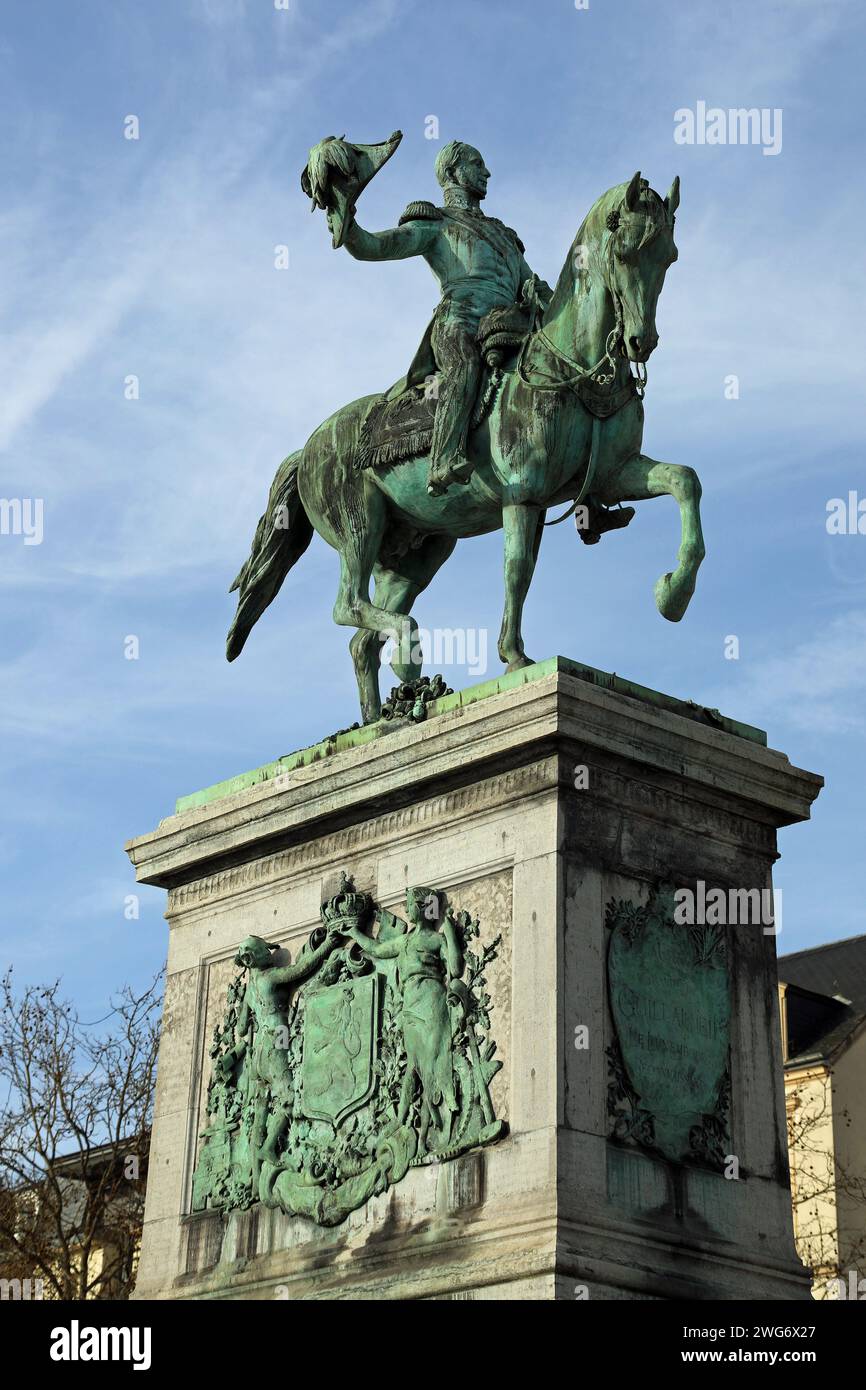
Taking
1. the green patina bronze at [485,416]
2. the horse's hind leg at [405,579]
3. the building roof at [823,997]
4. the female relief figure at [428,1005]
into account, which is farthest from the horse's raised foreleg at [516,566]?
the building roof at [823,997]

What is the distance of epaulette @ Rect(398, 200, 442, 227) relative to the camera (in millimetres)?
14312

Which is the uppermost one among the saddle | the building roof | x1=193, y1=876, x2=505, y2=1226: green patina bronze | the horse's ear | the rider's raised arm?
the building roof

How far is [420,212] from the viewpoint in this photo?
14.3 m

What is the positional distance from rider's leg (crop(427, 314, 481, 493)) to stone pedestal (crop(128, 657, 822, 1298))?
4.53ft

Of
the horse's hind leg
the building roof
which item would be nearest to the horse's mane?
the horse's hind leg

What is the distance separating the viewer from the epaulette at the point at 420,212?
1431cm

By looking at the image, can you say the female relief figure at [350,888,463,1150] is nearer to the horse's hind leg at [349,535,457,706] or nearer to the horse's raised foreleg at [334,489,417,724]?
the horse's raised foreleg at [334,489,417,724]

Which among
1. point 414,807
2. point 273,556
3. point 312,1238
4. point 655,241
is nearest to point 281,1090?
point 312,1238

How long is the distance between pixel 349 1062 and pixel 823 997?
2487cm

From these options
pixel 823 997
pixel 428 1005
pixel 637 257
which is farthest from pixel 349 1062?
pixel 823 997

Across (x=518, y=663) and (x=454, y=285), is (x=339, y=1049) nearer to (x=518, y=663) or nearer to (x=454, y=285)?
(x=518, y=663)

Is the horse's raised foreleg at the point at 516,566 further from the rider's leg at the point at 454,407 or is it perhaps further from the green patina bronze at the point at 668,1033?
the green patina bronze at the point at 668,1033
